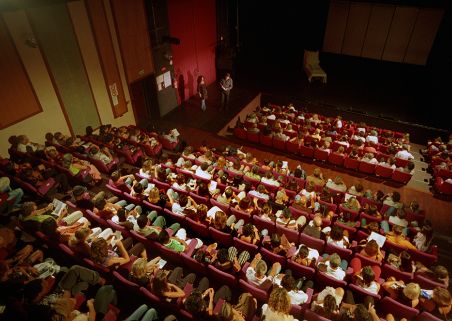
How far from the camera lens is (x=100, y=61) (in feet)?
26.4

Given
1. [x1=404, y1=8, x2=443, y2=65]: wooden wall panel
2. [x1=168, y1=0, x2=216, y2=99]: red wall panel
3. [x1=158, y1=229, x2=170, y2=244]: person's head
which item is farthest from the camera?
[x1=404, y1=8, x2=443, y2=65]: wooden wall panel

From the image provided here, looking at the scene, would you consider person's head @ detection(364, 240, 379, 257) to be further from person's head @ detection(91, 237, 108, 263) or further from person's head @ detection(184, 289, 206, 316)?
person's head @ detection(91, 237, 108, 263)

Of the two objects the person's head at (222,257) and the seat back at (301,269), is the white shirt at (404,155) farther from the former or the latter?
the person's head at (222,257)

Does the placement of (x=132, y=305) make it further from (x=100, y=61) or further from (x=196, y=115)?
(x=196, y=115)

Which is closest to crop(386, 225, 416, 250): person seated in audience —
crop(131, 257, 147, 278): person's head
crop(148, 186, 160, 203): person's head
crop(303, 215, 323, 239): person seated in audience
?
crop(303, 215, 323, 239): person seated in audience

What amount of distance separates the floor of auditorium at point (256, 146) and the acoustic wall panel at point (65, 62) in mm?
2208

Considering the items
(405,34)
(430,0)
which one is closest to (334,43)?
(405,34)

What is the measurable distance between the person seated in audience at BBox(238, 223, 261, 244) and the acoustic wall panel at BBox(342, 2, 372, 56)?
12372 mm

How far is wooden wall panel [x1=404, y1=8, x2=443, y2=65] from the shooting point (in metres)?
12.2

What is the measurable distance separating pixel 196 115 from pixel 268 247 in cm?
642

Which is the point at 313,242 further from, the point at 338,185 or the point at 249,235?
the point at 338,185

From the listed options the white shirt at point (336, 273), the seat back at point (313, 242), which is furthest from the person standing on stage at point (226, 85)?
the white shirt at point (336, 273)

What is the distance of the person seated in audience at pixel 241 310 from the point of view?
347 cm

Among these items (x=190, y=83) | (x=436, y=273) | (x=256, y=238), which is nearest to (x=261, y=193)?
(x=256, y=238)
